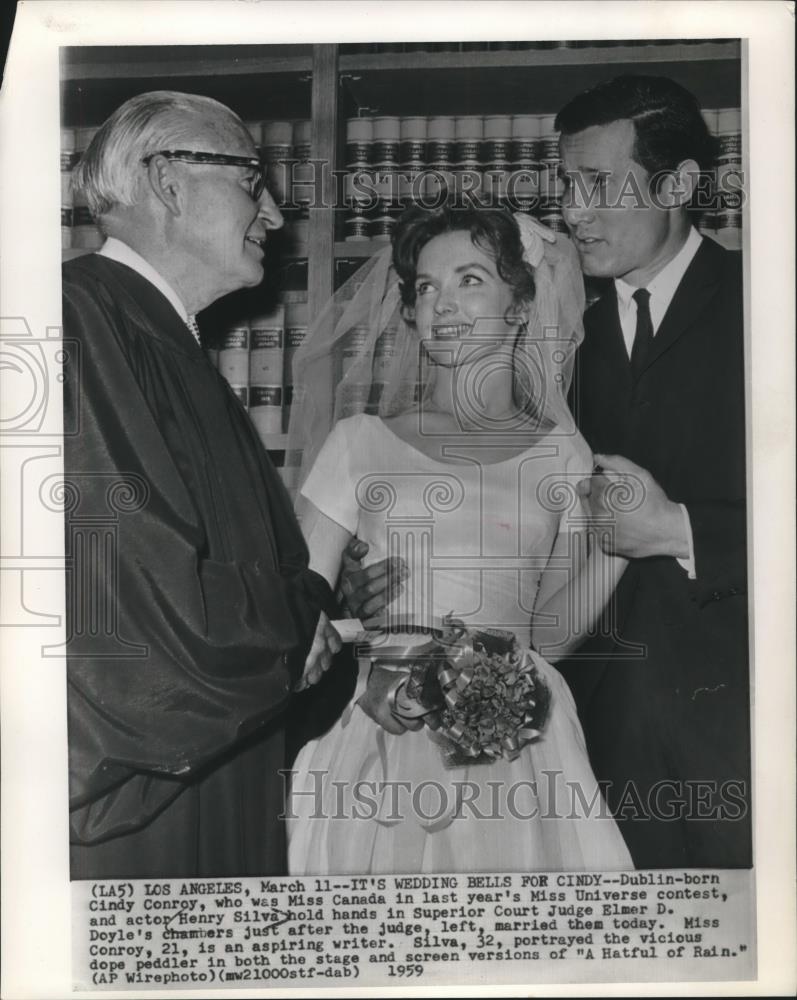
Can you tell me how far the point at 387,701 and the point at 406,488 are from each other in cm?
42

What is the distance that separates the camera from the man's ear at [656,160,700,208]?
2.20 meters

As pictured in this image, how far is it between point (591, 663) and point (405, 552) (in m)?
0.43

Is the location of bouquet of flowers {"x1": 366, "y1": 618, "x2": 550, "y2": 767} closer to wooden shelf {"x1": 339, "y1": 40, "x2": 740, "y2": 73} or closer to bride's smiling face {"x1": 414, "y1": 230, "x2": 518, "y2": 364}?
bride's smiling face {"x1": 414, "y1": 230, "x2": 518, "y2": 364}

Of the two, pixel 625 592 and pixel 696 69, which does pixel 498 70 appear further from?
pixel 625 592

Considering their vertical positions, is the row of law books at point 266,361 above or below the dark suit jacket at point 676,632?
above

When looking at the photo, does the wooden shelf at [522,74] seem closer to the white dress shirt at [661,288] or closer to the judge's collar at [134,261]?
the white dress shirt at [661,288]

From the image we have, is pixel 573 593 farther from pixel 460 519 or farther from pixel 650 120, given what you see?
pixel 650 120

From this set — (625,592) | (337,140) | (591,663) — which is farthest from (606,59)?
(591,663)

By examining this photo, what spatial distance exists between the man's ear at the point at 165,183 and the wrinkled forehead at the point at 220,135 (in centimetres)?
7

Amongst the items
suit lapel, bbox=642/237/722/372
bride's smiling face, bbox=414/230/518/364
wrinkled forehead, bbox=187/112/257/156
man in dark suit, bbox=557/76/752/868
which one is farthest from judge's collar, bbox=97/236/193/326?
suit lapel, bbox=642/237/722/372

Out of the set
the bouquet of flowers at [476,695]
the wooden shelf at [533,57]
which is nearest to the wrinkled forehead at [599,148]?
the wooden shelf at [533,57]

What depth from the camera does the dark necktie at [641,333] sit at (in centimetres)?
219

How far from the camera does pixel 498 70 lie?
2.21m

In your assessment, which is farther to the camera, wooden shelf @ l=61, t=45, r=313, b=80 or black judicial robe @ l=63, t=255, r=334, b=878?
wooden shelf @ l=61, t=45, r=313, b=80
